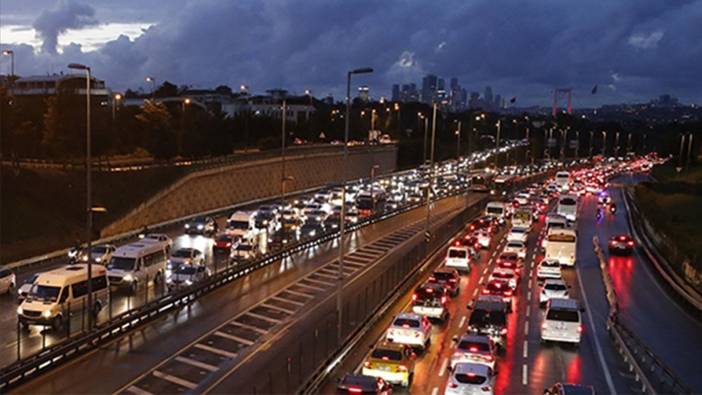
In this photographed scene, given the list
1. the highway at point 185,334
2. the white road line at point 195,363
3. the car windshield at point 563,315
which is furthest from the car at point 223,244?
the car windshield at point 563,315

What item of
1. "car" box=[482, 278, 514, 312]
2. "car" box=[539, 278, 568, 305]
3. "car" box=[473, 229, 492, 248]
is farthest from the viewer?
"car" box=[473, 229, 492, 248]

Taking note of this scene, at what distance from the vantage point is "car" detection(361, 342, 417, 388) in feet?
73.7

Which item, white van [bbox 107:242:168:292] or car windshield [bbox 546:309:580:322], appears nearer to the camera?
car windshield [bbox 546:309:580:322]

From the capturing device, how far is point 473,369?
2091 centimetres

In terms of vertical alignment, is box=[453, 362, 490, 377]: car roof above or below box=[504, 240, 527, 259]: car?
above

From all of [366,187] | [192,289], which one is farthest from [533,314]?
[366,187]

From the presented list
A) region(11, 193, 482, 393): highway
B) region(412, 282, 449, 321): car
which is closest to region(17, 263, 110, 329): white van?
region(11, 193, 482, 393): highway

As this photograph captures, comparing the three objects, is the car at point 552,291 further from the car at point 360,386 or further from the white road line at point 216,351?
the car at point 360,386

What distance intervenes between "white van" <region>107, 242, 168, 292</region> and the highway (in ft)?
9.70

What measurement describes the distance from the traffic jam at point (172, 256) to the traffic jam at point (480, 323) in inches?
414

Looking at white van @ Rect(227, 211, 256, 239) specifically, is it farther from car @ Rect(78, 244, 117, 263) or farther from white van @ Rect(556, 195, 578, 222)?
white van @ Rect(556, 195, 578, 222)

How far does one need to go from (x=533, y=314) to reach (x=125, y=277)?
720 inches

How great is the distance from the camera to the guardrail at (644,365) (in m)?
22.8

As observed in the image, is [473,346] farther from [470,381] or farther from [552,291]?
[552,291]
